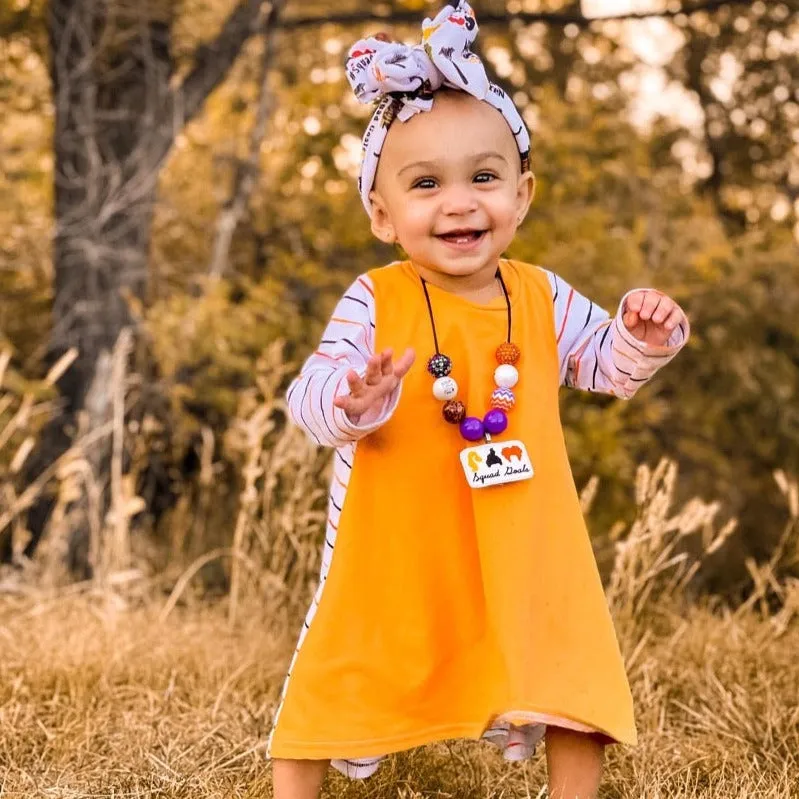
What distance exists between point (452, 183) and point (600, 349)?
1.33ft

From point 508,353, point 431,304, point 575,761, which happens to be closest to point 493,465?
point 508,353

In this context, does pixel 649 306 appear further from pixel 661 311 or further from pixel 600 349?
pixel 600 349

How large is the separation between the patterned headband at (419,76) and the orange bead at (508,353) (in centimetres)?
36

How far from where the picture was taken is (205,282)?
530cm

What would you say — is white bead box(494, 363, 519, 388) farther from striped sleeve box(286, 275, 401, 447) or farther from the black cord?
striped sleeve box(286, 275, 401, 447)

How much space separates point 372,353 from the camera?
2.10 metres

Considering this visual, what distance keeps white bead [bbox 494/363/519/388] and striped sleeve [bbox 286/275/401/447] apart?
210 millimetres

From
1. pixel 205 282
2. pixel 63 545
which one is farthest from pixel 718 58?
pixel 63 545

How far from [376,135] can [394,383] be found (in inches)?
20.2

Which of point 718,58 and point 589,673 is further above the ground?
point 718,58

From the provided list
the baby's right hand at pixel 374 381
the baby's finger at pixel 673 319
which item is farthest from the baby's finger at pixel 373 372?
the baby's finger at pixel 673 319

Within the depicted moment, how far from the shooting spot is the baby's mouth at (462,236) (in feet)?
6.76

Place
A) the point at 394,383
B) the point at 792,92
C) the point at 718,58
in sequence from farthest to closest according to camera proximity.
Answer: the point at 718,58
the point at 792,92
the point at 394,383

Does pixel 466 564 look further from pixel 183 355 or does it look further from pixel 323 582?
pixel 183 355
